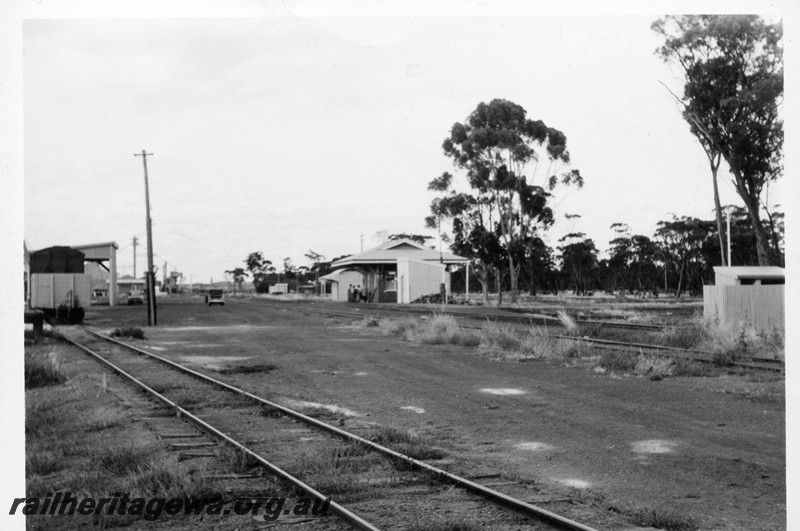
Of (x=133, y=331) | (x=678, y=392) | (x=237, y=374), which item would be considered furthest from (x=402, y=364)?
(x=133, y=331)

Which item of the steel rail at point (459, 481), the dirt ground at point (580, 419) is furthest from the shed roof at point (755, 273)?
the steel rail at point (459, 481)

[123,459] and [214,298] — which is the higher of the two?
[214,298]

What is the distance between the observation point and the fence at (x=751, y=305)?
16.5m

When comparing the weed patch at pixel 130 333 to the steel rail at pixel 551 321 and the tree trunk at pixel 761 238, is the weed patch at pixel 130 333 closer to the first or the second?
the steel rail at pixel 551 321

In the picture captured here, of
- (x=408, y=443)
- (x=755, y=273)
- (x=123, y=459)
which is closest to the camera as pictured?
(x=123, y=459)

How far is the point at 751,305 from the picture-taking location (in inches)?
674

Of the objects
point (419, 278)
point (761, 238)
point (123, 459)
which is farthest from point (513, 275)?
point (123, 459)

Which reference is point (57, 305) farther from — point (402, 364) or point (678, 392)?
point (678, 392)

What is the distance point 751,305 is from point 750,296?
22cm

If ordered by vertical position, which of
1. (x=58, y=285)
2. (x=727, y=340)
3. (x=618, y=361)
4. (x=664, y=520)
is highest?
(x=58, y=285)

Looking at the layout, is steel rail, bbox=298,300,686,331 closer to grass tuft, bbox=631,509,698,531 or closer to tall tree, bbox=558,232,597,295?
tall tree, bbox=558,232,597,295

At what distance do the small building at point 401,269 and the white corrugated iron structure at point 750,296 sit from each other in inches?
1066

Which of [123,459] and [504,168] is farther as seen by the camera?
[504,168]

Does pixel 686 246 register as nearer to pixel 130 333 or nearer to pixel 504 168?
pixel 504 168
